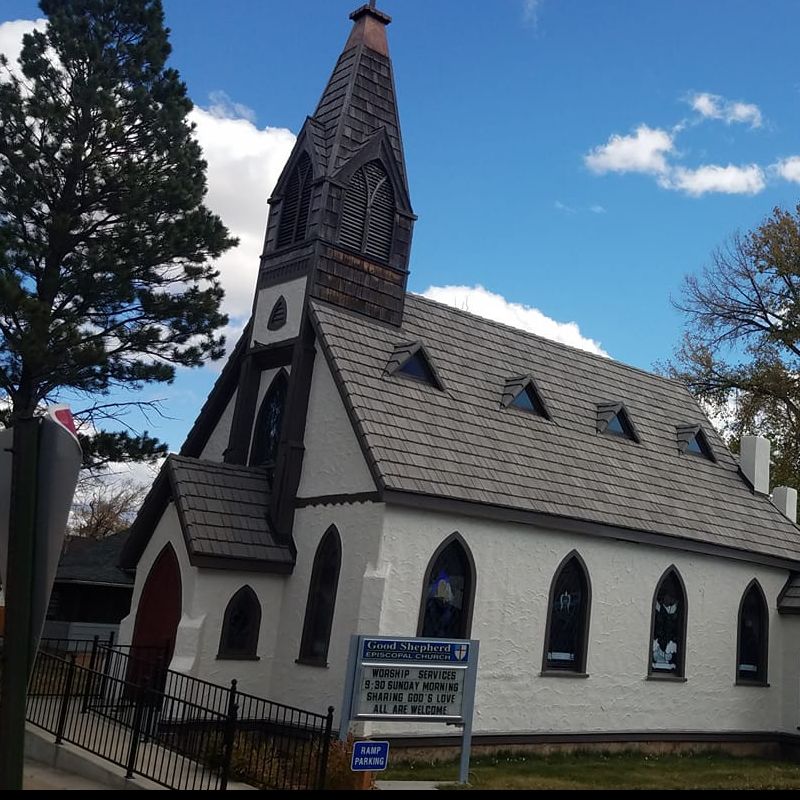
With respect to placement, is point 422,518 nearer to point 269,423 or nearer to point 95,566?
point 269,423

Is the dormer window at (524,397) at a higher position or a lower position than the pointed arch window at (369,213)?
lower

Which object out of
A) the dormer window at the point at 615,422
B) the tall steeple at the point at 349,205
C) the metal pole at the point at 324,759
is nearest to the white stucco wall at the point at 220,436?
the tall steeple at the point at 349,205

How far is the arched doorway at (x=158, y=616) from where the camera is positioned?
1645 centimetres

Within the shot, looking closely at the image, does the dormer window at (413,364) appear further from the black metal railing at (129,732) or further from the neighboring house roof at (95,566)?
the neighboring house roof at (95,566)

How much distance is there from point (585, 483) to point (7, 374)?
558 inches

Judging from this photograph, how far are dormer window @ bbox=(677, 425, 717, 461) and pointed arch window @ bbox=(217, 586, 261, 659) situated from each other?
38.0 feet

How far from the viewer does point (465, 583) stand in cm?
1614

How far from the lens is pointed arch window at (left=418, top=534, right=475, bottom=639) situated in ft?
51.6

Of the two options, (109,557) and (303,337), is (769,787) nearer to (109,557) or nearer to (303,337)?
(303,337)

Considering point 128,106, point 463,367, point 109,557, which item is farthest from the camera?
point 109,557

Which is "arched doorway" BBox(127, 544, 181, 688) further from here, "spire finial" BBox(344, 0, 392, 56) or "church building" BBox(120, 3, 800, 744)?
"spire finial" BBox(344, 0, 392, 56)

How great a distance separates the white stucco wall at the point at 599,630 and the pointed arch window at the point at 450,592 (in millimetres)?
155

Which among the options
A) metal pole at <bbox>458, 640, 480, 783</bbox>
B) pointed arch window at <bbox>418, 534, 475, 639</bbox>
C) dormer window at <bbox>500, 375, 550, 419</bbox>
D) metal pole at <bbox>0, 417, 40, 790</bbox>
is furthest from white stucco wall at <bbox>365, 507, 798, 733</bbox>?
metal pole at <bbox>0, 417, 40, 790</bbox>

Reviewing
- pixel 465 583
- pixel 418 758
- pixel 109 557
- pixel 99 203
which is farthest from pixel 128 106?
pixel 418 758
